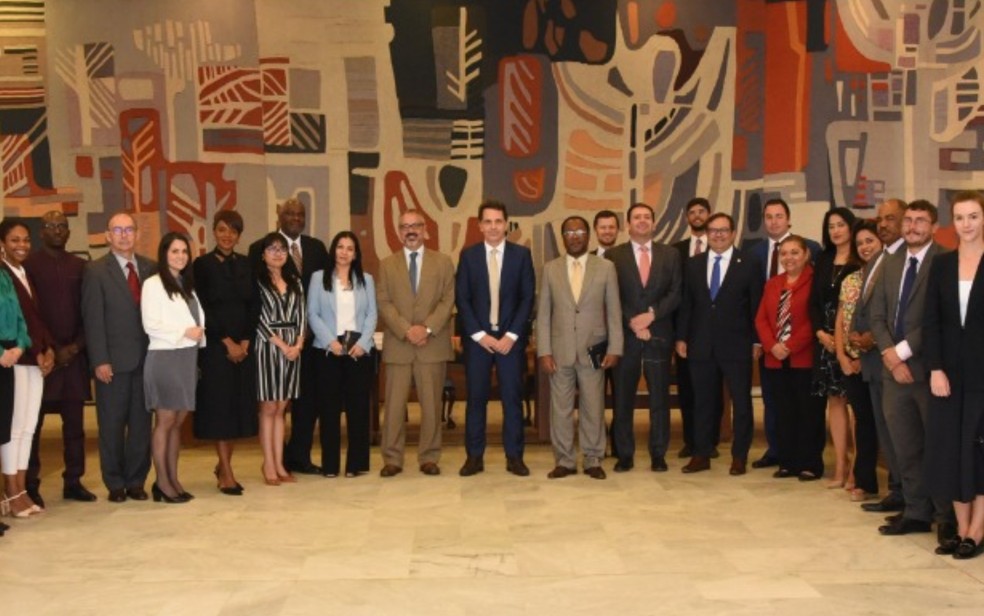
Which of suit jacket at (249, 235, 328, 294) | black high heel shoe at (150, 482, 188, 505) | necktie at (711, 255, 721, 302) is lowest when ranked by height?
black high heel shoe at (150, 482, 188, 505)

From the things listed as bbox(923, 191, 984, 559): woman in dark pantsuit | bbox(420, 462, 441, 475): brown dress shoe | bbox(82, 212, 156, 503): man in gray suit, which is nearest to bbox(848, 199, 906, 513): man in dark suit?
bbox(923, 191, 984, 559): woman in dark pantsuit

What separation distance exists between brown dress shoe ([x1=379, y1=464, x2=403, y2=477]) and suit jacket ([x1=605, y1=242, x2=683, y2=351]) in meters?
1.71

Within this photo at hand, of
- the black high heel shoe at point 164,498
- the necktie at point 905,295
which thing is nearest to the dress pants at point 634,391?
the necktie at point 905,295

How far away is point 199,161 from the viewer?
9.57 metres

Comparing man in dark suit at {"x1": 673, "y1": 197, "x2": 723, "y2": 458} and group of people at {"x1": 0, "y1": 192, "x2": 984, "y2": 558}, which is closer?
group of people at {"x1": 0, "y1": 192, "x2": 984, "y2": 558}

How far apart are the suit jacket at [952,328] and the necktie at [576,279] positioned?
7.49 feet

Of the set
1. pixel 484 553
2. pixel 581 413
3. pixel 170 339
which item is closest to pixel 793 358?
pixel 581 413

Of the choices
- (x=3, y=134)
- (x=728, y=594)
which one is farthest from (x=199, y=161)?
(x=728, y=594)

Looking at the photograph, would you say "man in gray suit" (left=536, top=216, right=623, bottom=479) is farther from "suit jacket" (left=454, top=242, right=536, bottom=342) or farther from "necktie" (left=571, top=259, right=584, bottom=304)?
"suit jacket" (left=454, top=242, right=536, bottom=342)

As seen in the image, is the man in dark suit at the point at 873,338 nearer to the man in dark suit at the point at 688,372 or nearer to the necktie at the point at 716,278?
the necktie at the point at 716,278

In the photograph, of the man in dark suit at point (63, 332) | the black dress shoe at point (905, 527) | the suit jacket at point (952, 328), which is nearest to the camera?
the suit jacket at point (952, 328)

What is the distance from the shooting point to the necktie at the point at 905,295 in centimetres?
512

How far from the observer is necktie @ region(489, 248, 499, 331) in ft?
21.9

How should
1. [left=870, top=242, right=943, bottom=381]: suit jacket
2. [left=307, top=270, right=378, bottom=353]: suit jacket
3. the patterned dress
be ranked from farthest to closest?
[left=307, top=270, right=378, bottom=353]: suit jacket < the patterned dress < [left=870, top=242, right=943, bottom=381]: suit jacket
